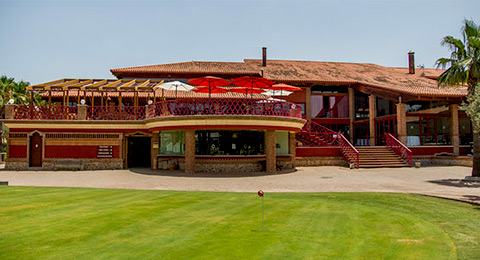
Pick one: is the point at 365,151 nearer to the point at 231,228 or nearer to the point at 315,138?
the point at 315,138

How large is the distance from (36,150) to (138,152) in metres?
6.67

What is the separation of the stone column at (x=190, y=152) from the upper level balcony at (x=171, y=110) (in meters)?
1.19

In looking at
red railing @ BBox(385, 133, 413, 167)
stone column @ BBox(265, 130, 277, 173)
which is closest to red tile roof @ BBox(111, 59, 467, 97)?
red railing @ BBox(385, 133, 413, 167)

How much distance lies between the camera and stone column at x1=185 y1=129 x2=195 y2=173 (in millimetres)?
19641

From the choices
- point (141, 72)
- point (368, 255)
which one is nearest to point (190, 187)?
point (368, 255)

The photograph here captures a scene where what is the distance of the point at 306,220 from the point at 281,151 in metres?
15.3

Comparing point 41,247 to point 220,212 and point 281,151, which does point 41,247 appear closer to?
point 220,212

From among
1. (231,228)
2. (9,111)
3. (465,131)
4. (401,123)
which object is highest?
(9,111)

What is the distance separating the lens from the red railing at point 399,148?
2416cm

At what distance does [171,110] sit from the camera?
19969mm

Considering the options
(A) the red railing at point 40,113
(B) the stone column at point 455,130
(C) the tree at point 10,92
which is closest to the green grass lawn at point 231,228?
(A) the red railing at point 40,113

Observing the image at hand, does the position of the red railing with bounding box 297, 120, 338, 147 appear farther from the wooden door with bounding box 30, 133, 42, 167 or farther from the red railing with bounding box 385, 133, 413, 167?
the wooden door with bounding box 30, 133, 42, 167

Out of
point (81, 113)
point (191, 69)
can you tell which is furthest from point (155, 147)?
point (191, 69)

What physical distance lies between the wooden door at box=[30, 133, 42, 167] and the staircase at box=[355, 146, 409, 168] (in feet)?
71.9
